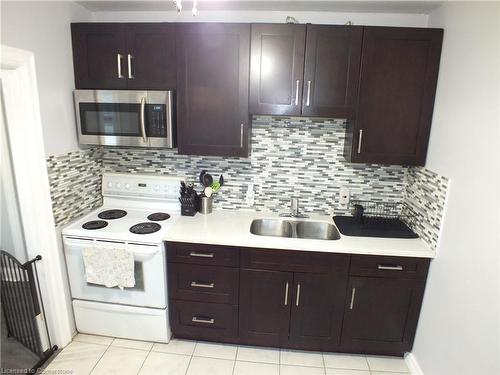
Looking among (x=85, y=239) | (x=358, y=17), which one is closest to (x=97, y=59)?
(x=85, y=239)

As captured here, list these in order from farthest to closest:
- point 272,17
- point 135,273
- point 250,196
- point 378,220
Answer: point 250,196 → point 378,220 → point 272,17 → point 135,273

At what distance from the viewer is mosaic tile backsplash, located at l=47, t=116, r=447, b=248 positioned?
2.36m

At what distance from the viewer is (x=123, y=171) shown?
2609 mm

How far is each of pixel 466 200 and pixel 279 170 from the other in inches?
50.4

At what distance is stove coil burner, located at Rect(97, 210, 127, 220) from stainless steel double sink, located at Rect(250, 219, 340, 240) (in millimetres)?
1073

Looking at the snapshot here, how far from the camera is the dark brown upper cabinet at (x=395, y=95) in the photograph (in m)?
1.94

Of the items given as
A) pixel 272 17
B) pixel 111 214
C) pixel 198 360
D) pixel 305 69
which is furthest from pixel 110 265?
pixel 272 17

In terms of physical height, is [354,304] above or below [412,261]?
below

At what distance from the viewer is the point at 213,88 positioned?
209 cm

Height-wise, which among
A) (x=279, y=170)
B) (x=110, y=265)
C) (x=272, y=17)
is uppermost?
(x=272, y=17)

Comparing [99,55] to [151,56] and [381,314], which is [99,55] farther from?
[381,314]

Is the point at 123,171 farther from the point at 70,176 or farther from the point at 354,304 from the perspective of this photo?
the point at 354,304

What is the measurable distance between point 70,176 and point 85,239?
488mm

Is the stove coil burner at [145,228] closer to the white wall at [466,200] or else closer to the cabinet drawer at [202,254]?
the cabinet drawer at [202,254]
